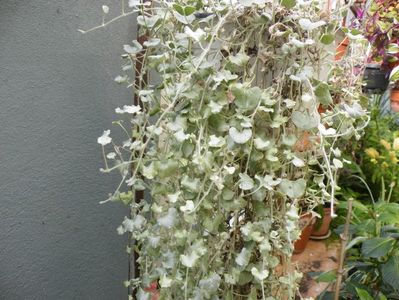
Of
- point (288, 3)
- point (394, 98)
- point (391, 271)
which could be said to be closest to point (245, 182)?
point (288, 3)

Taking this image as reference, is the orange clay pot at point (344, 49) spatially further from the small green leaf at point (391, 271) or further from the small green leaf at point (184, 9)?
the small green leaf at point (391, 271)

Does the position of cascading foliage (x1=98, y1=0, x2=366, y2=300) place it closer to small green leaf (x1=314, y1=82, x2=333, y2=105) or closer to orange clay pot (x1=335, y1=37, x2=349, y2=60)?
small green leaf (x1=314, y1=82, x2=333, y2=105)

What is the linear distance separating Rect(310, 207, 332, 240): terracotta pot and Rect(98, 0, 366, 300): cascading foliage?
142 centimetres

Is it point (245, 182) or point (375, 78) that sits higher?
point (245, 182)

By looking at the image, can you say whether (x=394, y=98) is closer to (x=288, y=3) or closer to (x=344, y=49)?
(x=344, y=49)

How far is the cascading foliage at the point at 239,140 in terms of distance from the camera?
752mm

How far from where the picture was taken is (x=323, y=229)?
2.29m

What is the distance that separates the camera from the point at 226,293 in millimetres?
830

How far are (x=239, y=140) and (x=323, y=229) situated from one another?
1789mm

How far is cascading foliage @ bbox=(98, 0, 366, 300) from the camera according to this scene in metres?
0.75

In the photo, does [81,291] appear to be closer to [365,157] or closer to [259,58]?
[259,58]

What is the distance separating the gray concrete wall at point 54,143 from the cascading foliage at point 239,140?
1.68 ft

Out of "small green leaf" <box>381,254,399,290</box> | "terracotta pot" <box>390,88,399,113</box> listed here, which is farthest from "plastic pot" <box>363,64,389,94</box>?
"small green leaf" <box>381,254,399,290</box>

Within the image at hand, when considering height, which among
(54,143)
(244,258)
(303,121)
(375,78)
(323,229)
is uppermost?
(303,121)
